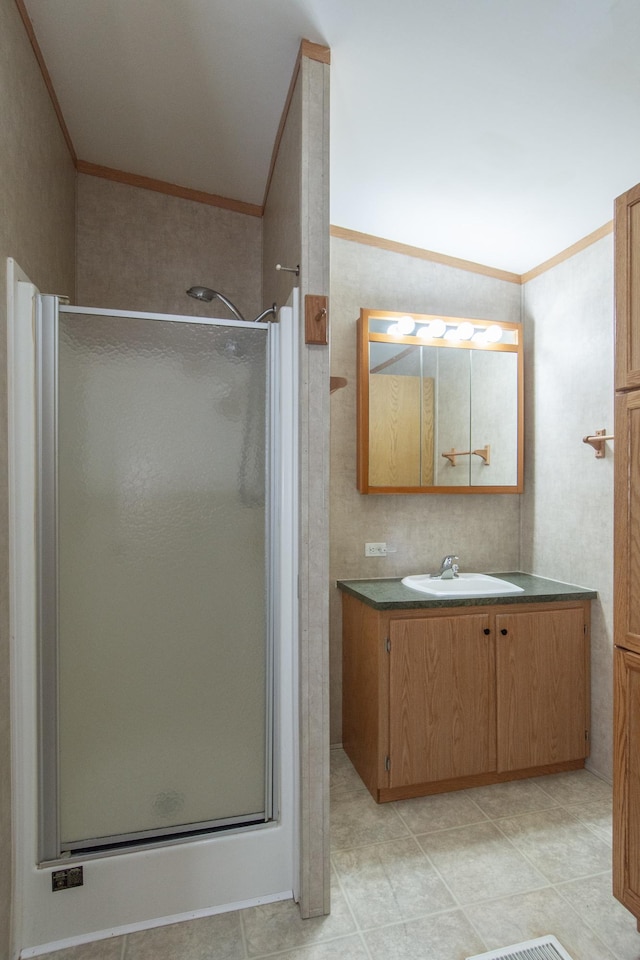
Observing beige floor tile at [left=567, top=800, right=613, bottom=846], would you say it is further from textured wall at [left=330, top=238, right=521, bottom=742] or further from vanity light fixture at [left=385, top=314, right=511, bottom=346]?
vanity light fixture at [left=385, top=314, right=511, bottom=346]

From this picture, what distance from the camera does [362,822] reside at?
2.01 metres

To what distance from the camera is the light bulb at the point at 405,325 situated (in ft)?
8.39

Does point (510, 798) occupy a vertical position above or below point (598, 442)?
below

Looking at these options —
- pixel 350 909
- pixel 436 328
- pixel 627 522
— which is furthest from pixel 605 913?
pixel 436 328

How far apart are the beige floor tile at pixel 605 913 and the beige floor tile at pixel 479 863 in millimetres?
106

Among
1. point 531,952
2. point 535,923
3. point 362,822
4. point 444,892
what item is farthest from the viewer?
point 362,822

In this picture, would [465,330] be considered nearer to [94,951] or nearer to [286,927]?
[286,927]

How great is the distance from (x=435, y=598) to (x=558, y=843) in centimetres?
97

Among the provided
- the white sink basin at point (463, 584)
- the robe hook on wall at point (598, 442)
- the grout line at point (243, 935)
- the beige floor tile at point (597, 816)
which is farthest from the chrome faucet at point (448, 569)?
the grout line at point (243, 935)

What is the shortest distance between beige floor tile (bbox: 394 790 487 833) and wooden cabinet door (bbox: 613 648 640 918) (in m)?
0.64

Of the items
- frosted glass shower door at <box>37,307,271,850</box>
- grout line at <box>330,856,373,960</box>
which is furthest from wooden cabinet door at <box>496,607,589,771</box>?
frosted glass shower door at <box>37,307,271,850</box>

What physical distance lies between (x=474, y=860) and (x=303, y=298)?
2.01 meters

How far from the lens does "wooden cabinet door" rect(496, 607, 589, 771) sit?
2230 millimetres

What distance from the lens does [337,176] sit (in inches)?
84.3
